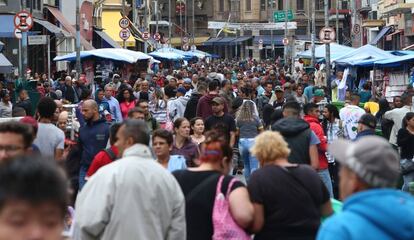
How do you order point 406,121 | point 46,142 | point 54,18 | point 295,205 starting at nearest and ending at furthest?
1. point 295,205
2. point 46,142
3. point 406,121
4. point 54,18

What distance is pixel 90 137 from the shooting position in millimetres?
11625

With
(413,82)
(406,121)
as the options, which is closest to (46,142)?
(406,121)

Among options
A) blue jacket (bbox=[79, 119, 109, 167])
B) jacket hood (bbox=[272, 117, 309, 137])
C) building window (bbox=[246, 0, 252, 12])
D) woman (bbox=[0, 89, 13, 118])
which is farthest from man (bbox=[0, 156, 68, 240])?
building window (bbox=[246, 0, 252, 12])

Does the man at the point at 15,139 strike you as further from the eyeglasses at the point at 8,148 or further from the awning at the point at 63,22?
the awning at the point at 63,22

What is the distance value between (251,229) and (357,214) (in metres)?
2.82

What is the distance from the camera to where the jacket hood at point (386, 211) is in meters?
4.18

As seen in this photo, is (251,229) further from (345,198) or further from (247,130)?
(247,130)

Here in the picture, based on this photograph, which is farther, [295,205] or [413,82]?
[413,82]

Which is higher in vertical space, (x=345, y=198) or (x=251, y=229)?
(x=345, y=198)

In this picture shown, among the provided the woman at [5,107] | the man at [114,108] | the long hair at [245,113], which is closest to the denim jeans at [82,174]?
the long hair at [245,113]

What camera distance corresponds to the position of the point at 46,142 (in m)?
10.2

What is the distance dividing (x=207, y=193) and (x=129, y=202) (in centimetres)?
89

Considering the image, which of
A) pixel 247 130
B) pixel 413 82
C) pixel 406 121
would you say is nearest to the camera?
pixel 406 121

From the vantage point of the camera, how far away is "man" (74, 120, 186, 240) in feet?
21.2
